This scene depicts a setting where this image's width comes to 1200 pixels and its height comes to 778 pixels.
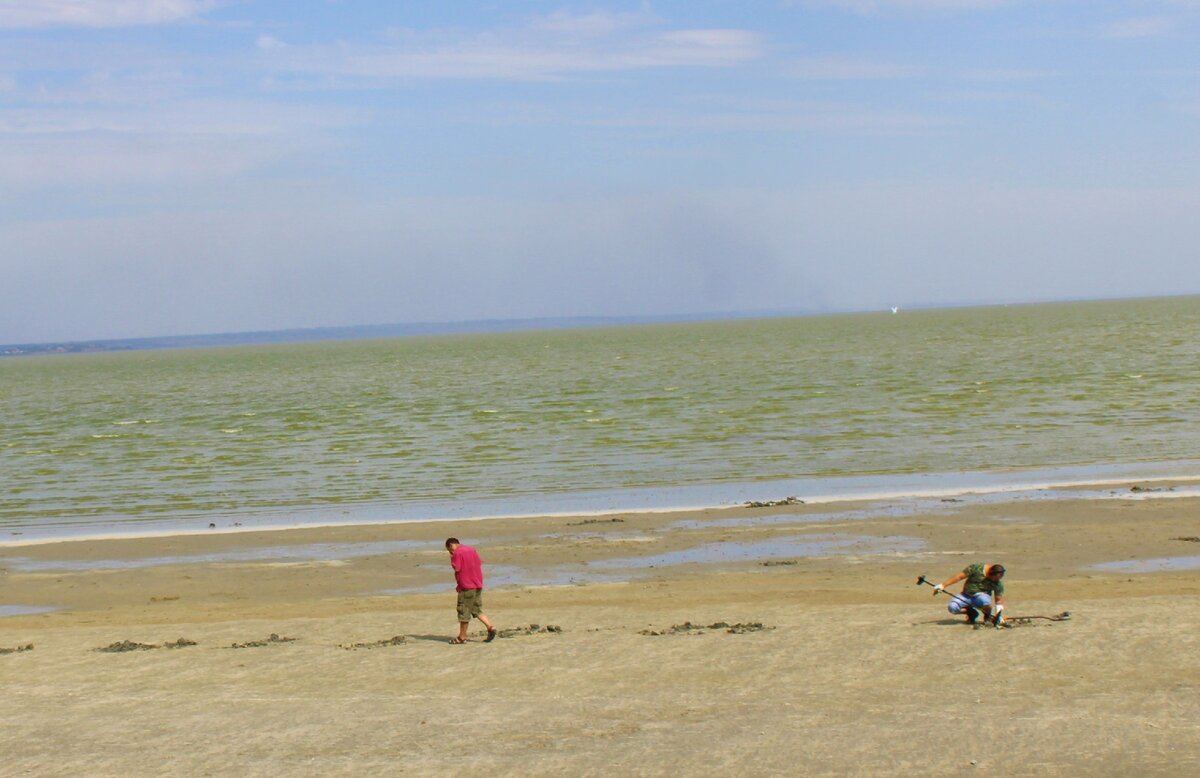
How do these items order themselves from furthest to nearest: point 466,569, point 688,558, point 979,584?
point 688,558 < point 466,569 < point 979,584

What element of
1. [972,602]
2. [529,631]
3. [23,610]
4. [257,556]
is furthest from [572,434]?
[972,602]

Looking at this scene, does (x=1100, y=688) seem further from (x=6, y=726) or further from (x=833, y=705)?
(x=6, y=726)

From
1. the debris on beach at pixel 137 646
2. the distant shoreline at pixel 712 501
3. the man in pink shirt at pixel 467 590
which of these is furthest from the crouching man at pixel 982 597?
the distant shoreline at pixel 712 501

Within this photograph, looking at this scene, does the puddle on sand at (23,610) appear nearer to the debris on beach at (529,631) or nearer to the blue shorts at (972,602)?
the debris on beach at (529,631)

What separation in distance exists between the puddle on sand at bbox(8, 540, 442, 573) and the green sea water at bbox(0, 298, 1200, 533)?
17.5 feet

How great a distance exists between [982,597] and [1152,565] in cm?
581

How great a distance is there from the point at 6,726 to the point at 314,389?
262 ft

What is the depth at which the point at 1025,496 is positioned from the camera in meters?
28.6

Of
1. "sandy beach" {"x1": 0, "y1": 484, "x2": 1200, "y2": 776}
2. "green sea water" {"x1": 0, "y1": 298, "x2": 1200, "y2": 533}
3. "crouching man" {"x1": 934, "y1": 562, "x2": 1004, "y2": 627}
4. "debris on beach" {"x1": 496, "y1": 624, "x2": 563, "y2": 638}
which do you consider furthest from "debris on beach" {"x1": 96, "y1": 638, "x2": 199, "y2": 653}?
"green sea water" {"x1": 0, "y1": 298, "x2": 1200, "y2": 533}

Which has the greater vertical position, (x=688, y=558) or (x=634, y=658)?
(x=634, y=658)

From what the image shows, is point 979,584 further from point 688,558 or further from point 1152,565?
point 688,558

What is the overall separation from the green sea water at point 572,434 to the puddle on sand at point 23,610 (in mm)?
10019

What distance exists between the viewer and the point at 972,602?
16375 mm

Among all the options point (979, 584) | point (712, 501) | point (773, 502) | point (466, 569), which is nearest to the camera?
point (979, 584)
